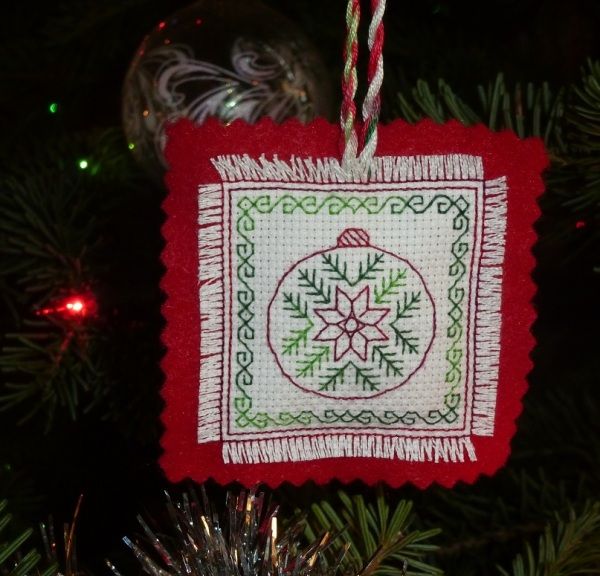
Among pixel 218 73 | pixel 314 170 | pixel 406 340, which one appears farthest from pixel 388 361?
pixel 218 73

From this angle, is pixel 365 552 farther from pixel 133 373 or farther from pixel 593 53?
pixel 593 53

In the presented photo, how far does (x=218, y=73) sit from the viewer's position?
0.57 metres

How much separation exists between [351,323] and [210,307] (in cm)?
8

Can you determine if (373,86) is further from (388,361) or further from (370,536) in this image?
(370,536)

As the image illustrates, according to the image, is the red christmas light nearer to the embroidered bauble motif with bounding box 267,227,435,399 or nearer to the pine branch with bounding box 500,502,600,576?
the embroidered bauble motif with bounding box 267,227,435,399

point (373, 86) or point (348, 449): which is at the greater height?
point (373, 86)

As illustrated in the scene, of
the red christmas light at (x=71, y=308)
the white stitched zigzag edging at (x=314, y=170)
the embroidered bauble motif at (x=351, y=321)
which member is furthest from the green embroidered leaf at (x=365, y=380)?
the red christmas light at (x=71, y=308)

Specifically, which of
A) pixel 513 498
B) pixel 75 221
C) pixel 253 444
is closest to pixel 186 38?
pixel 75 221

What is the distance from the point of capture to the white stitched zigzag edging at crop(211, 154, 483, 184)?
0.45 metres

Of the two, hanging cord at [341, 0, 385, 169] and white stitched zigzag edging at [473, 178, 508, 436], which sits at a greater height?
hanging cord at [341, 0, 385, 169]

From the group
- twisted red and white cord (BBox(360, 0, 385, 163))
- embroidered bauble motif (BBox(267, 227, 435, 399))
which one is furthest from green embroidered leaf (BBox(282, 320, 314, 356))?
twisted red and white cord (BBox(360, 0, 385, 163))

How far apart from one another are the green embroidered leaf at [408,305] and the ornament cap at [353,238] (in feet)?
0.13

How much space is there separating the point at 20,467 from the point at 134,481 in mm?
93

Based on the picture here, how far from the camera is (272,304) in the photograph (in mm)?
459
